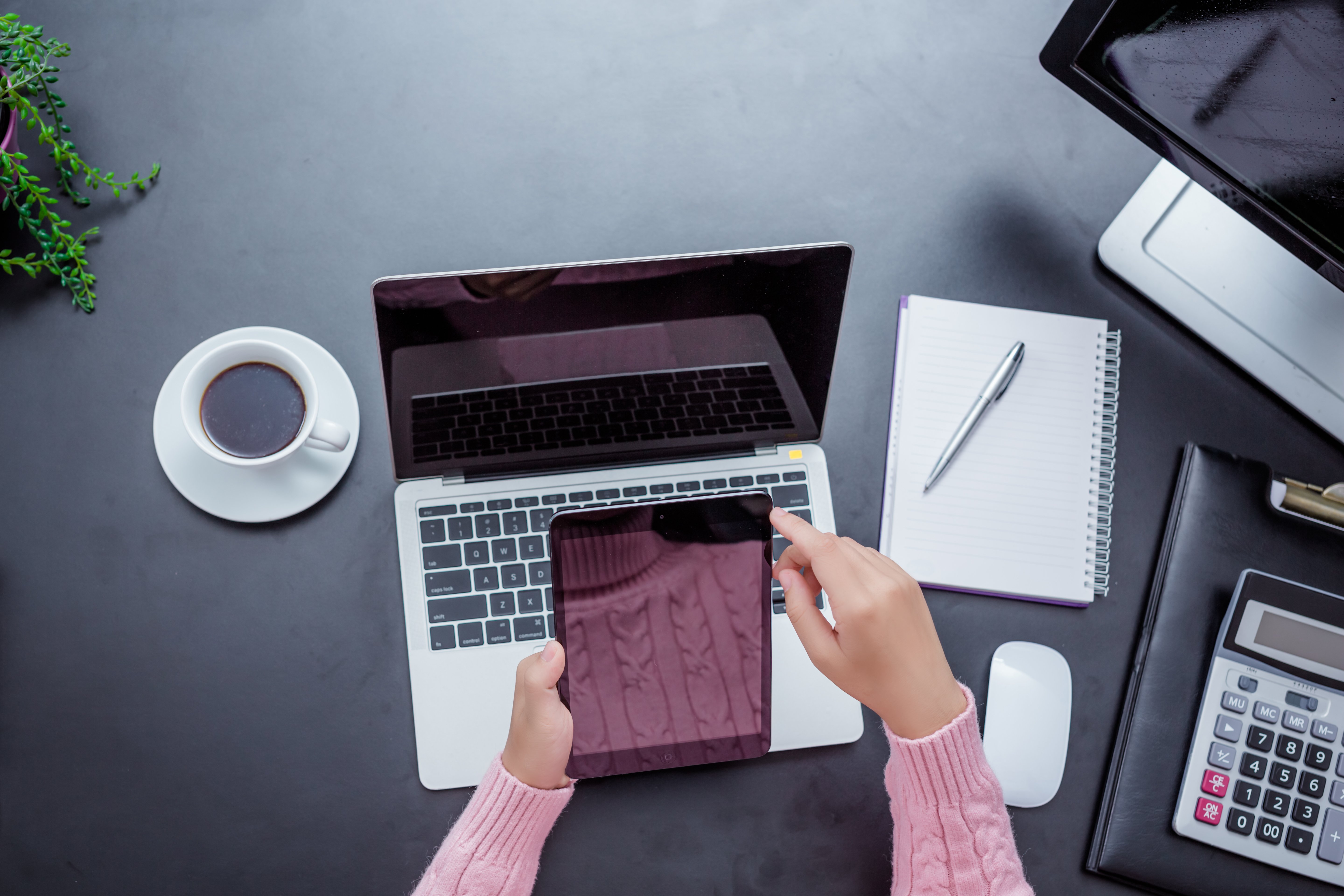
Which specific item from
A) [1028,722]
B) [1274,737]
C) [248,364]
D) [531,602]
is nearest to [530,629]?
[531,602]

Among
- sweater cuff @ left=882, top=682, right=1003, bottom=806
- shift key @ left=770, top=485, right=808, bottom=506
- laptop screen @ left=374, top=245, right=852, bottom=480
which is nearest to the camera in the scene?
laptop screen @ left=374, top=245, right=852, bottom=480

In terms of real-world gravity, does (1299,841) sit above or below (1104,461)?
below

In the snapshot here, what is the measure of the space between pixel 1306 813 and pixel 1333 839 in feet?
0.09

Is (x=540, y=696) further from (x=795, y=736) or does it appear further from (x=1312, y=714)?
(x=1312, y=714)

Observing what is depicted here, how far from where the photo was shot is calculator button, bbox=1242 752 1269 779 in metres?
0.78

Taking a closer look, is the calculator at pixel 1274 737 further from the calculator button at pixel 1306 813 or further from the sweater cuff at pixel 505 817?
the sweater cuff at pixel 505 817

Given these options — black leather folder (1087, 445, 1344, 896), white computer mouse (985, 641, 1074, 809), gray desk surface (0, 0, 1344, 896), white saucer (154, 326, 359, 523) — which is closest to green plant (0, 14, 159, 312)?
gray desk surface (0, 0, 1344, 896)

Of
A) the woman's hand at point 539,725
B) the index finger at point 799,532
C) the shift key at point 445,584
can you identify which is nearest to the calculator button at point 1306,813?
the index finger at point 799,532

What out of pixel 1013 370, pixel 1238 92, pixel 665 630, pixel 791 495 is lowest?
pixel 665 630

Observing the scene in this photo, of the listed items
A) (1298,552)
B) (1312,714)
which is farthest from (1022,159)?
(1312,714)

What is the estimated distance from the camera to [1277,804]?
775mm

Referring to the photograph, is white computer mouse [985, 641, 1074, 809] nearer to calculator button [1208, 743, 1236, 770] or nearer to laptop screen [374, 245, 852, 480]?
calculator button [1208, 743, 1236, 770]

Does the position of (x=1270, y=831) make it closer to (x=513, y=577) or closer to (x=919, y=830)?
(x=919, y=830)

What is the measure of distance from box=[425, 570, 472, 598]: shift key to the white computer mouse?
50 centimetres
